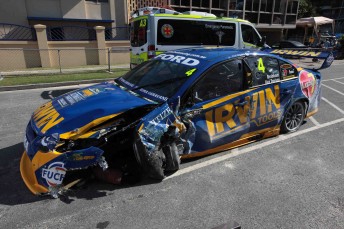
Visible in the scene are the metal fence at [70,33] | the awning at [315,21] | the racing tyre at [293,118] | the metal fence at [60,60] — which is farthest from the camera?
the awning at [315,21]

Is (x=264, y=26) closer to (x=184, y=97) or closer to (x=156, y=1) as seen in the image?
(x=156, y=1)

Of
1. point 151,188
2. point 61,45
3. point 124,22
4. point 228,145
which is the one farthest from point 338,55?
point 151,188

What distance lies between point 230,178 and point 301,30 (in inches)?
1526

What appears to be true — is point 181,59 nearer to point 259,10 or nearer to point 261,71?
point 261,71

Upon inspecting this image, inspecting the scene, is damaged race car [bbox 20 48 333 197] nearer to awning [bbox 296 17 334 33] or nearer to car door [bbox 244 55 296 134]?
car door [bbox 244 55 296 134]

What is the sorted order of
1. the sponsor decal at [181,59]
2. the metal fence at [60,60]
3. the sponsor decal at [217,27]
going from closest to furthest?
the sponsor decal at [181,59] → the sponsor decal at [217,27] → the metal fence at [60,60]

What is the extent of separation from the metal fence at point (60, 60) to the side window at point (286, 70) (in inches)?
375

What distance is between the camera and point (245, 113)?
413 centimetres

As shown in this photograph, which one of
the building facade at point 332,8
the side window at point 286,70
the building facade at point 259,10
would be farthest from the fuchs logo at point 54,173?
the building facade at point 332,8

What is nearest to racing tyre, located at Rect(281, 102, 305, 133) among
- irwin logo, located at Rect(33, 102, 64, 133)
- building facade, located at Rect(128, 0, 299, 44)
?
irwin logo, located at Rect(33, 102, 64, 133)

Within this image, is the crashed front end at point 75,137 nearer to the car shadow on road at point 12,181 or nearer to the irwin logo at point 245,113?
the car shadow on road at point 12,181

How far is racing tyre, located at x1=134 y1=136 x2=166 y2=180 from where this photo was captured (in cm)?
311

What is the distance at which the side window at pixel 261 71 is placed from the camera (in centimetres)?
418

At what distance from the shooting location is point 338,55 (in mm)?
21344
